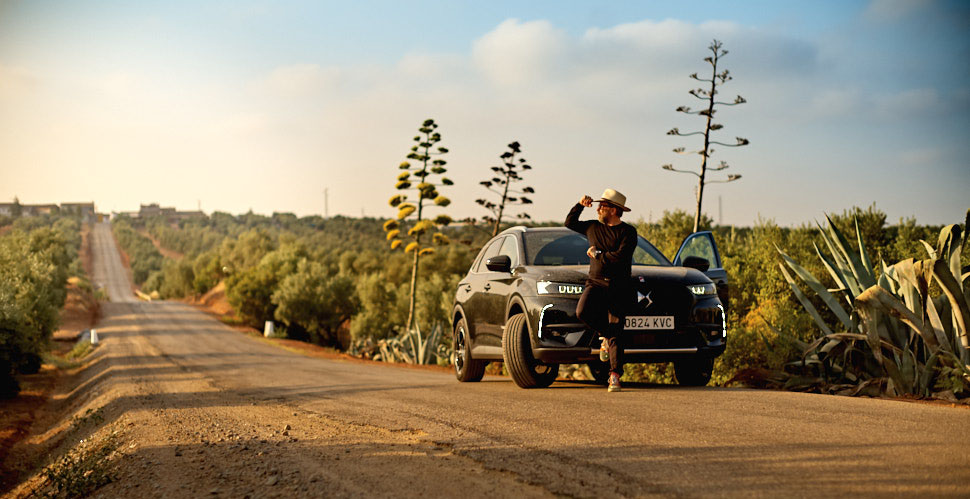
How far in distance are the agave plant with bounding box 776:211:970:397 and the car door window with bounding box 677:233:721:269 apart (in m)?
1.26

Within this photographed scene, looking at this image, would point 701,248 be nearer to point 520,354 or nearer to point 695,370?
point 695,370

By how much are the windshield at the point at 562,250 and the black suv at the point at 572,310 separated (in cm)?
1

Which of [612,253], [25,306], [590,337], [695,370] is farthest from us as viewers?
[25,306]

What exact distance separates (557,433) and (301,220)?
195 m

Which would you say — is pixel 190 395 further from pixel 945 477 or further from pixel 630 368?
pixel 945 477

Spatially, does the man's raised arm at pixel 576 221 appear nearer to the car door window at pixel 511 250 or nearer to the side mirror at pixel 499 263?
the side mirror at pixel 499 263

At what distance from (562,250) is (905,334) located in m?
3.96

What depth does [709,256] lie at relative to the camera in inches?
427

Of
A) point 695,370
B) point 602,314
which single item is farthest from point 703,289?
point 602,314

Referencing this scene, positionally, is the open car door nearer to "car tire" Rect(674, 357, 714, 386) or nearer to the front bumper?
"car tire" Rect(674, 357, 714, 386)

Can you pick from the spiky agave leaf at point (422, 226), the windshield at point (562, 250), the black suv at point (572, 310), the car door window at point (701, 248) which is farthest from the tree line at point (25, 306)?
the car door window at point (701, 248)

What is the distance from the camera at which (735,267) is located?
17.0 meters

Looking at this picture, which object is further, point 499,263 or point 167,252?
point 167,252

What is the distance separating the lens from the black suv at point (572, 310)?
877 centimetres
